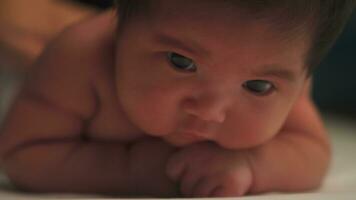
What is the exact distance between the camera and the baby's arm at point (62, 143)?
2.52ft

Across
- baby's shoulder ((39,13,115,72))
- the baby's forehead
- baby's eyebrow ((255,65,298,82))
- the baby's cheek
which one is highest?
the baby's forehead

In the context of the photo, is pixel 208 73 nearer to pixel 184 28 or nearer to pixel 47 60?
pixel 184 28

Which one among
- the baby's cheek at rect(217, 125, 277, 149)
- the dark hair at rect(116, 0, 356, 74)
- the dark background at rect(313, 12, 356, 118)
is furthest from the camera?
the dark background at rect(313, 12, 356, 118)

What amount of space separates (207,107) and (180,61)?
2.2 inches

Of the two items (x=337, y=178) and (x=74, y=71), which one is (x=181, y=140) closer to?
(x=74, y=71)

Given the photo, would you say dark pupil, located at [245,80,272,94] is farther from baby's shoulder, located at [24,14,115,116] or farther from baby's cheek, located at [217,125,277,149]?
baby's shoulder, located at [24,14,115,116]

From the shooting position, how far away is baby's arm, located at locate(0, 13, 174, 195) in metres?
0.77

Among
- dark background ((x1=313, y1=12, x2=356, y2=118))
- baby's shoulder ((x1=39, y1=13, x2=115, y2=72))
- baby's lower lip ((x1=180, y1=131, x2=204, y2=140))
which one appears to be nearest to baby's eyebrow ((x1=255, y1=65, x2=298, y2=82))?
baby's lower lip ((x1=180, y1=131, x2=204, y2=140))

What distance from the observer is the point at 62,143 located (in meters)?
0.79

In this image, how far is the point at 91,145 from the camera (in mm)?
800

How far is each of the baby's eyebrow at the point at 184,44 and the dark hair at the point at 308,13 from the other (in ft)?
0.12

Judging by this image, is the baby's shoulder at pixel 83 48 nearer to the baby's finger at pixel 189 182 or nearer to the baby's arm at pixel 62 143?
the baby's arm at pixel 62 143

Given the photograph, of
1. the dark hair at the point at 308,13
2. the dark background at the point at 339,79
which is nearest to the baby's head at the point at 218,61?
the dark hair at the point at 308,13

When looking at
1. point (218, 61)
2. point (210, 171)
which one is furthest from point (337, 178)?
point (218, 61)
